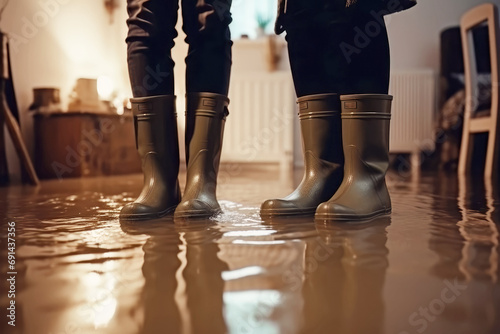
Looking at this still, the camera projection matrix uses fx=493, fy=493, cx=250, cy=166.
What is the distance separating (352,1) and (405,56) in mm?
3487

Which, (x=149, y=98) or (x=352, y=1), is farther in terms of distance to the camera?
(x=149, y=98)

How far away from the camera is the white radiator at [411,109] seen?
13.2 ft

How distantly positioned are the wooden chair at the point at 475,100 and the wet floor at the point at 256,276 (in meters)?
1.82

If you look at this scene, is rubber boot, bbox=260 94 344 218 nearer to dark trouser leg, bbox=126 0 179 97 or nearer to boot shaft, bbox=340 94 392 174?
boot shaft, bbox=340 94 392 174

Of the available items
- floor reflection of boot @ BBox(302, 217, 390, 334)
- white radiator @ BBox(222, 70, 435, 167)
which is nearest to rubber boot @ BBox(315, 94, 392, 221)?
floor reflection of boot @ BBox(302, 217, 390, 334)

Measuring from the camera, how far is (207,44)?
1076mm

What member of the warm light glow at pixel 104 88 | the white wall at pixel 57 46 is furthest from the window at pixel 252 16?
the warm light glow at pixel 104 88

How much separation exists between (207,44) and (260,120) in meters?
2.88

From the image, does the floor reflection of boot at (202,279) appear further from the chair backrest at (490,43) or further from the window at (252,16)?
the window at (252,16)

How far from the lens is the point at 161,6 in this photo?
104 centimetres

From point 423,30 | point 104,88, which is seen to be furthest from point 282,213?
point 423,30

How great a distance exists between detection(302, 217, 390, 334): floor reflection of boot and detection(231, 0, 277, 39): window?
348 centimetres

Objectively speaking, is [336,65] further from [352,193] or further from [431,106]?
[431,106]

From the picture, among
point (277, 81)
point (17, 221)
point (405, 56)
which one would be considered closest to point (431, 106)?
point (405, 56)
